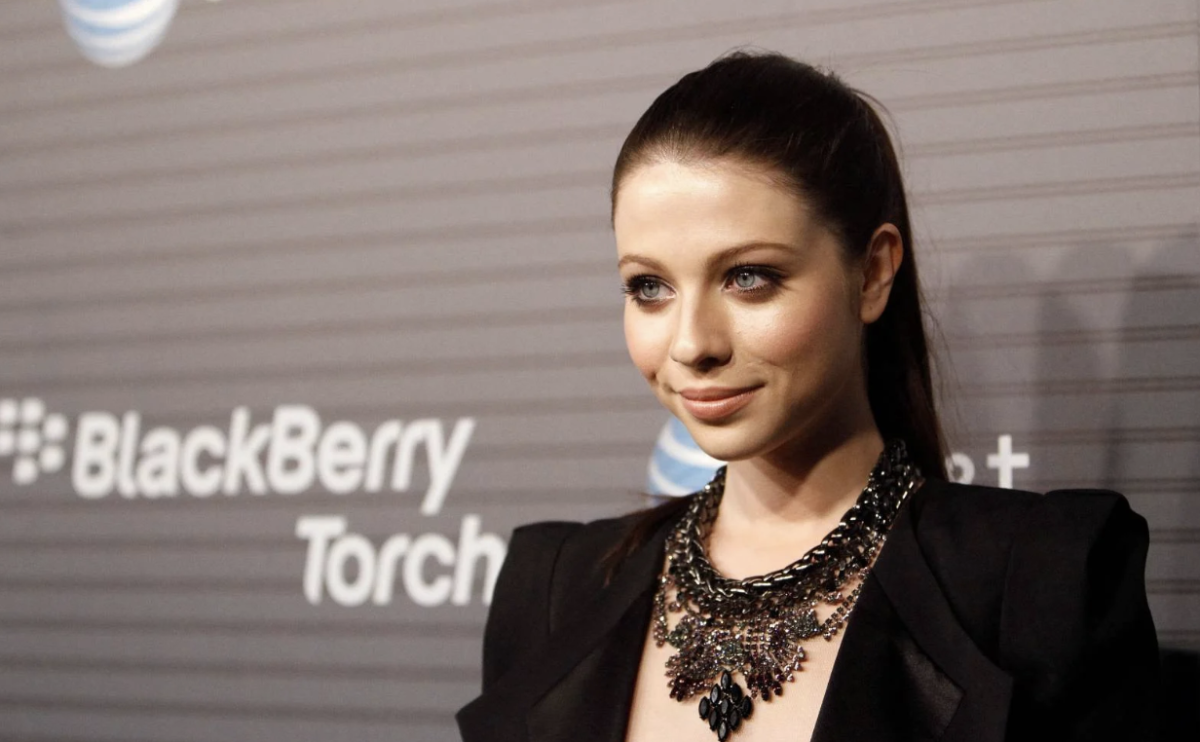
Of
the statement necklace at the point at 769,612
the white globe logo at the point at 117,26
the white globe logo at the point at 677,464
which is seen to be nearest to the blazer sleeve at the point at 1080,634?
the statement necklace at the point at 769,612

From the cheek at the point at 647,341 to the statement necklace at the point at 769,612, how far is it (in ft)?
0.88

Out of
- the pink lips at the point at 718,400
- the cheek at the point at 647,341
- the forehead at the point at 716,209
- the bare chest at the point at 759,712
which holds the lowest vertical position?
the bare chest at the point at 759,712

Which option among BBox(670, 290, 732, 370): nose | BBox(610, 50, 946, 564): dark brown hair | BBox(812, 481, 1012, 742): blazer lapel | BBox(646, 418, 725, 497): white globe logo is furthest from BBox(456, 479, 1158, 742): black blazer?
BBox(646, 418, 725, 497): white globe logo

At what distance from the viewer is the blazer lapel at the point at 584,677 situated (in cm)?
162

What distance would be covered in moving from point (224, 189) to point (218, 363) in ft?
1.08

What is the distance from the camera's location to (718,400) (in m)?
1.50

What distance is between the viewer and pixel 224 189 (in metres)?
2.57

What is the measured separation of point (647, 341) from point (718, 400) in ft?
0.36

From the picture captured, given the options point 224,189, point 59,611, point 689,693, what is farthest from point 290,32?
point 689,693

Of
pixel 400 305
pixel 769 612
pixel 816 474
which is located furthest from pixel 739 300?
pixel 400 305

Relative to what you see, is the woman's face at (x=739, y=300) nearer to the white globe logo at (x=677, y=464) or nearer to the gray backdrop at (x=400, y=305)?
the gray backdrop at (x=400, y=305)

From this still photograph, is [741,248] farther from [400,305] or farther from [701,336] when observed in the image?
[400,305]

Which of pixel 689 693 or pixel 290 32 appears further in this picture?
pixel 290 32

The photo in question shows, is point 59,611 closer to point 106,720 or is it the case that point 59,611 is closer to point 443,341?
point 106,720
